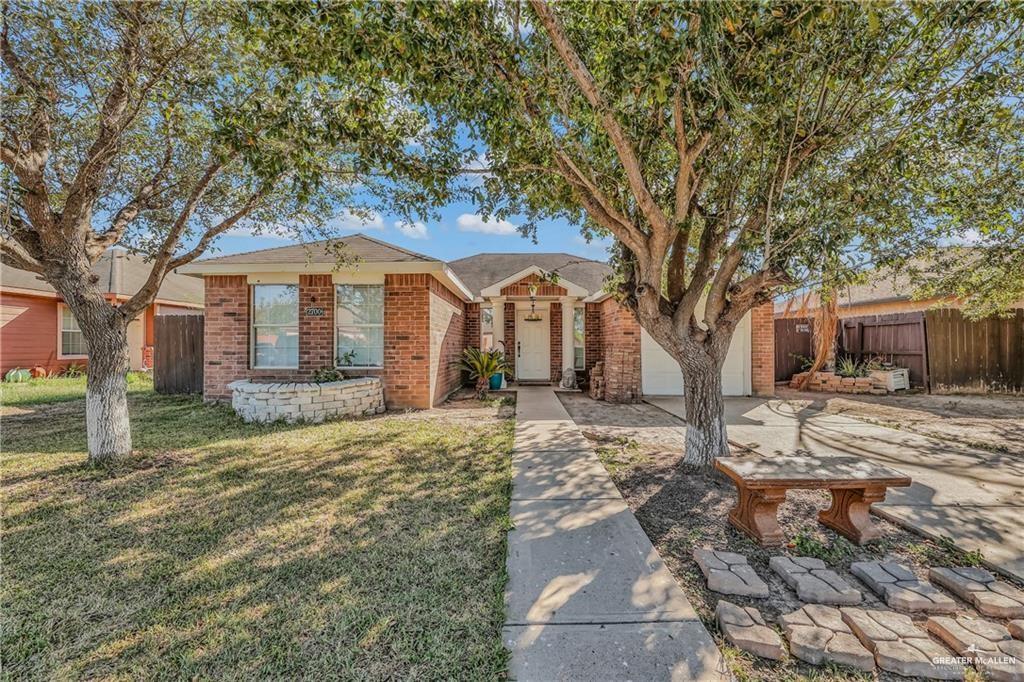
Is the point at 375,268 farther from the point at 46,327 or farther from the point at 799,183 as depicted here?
the point at 46,327

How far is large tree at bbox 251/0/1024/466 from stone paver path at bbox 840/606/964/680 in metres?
2.50

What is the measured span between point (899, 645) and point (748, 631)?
701 millimetres

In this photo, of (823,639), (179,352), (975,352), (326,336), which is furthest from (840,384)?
(179,352)

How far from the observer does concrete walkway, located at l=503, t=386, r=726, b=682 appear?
197cm

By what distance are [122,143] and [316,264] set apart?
3.74 metres

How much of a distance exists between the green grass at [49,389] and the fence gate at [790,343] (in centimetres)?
1834

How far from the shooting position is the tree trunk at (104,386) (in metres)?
4.84

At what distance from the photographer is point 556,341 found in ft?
44.0

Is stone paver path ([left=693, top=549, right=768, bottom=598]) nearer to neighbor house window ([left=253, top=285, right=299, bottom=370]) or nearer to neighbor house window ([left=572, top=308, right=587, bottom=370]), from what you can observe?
neighbor house window ([left=253, top=285, right=299, bottom=370])

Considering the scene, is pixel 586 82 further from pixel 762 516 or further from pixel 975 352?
pixel 975 352

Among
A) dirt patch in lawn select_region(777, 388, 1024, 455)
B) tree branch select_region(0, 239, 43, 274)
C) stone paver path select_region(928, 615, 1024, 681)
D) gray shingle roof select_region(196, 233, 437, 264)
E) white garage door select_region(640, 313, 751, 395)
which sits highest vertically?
gray shingle roof select_region(196, 233, 437, 264)

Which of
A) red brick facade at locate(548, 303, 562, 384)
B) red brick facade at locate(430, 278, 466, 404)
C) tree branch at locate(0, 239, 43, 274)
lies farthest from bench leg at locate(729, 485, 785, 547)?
red brick facade at locate(548, 303, 562, 384)

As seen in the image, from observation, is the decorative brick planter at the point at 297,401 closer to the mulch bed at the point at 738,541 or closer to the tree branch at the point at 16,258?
the tree branch at the point at 16,258

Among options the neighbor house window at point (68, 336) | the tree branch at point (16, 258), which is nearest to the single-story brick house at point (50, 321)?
the neighbor house window at point (68, 336)
